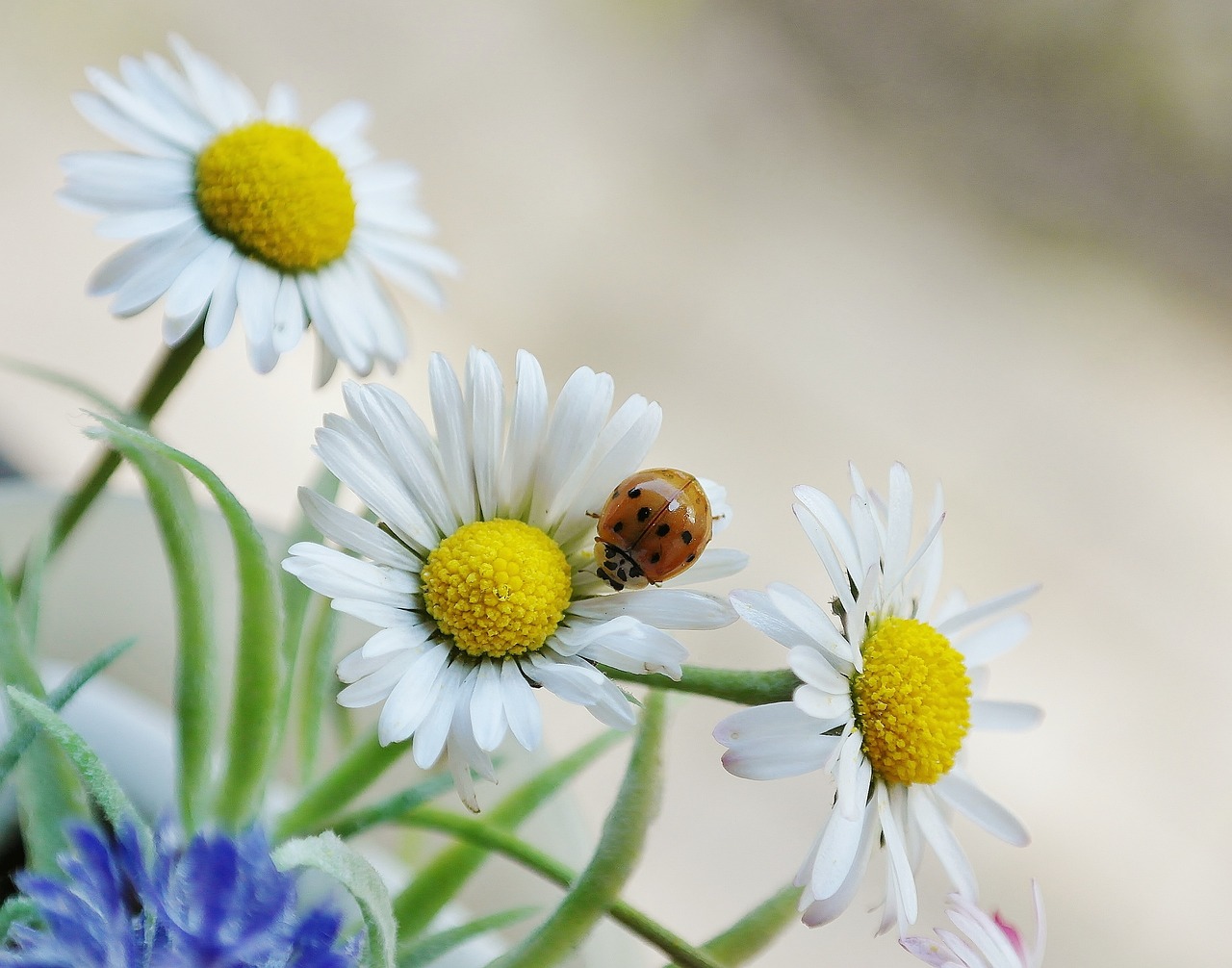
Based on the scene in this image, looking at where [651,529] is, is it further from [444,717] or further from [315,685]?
[315,685]

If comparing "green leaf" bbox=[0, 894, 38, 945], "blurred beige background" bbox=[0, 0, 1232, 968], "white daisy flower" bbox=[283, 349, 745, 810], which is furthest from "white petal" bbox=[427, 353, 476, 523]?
"blurred beige background" bbox=[0, 0, 1232, 968]

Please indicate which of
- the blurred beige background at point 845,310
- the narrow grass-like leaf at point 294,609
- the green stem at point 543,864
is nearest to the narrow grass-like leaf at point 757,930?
the green stem at point 543,864

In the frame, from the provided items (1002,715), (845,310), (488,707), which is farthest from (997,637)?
(845,310)

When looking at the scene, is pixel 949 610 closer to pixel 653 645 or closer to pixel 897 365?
pixel 653 645

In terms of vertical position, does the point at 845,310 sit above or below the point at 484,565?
above

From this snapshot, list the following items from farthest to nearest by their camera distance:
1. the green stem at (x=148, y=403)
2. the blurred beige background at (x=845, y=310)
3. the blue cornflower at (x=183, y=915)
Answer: the blurred beige background at (x=845, y=310)
the green stem at (x=148, y=403)
the blue cornflower at (x=183, y=915)

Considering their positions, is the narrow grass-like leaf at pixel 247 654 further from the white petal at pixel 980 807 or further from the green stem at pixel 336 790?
the white petal at pixel 980 807
